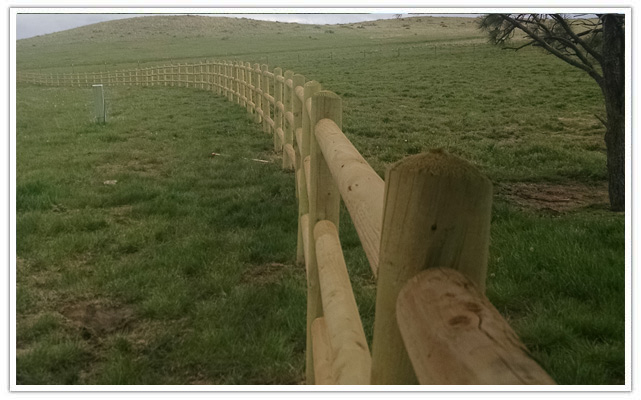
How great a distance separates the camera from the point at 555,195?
5734 mm

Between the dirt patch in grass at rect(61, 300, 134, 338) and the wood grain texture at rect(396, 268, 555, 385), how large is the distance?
2.75 m

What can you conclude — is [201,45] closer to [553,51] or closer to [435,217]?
[553,51]

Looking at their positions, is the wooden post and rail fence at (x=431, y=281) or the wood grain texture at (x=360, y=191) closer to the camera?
the wooden post and rail fence at (x=431, y=281)

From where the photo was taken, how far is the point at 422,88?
16.7 meters

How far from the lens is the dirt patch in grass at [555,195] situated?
534 centimetres

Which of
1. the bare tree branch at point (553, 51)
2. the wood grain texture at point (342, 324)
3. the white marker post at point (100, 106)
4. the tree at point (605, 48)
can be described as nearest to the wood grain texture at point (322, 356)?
the wood grain texture at point (342, 324)

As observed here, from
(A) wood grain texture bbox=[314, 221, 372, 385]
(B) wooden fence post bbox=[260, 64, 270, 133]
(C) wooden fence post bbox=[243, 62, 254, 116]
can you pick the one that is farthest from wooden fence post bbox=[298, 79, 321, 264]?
(C) wooden fence post bbox=[243, 62, 254, 116]

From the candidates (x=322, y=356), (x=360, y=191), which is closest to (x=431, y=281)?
(x=360, y=191)

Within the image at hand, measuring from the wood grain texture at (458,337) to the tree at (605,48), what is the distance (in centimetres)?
458

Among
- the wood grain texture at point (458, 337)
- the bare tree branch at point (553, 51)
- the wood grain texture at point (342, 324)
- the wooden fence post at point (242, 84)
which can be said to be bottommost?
the wood grain texture at point (342, 324)

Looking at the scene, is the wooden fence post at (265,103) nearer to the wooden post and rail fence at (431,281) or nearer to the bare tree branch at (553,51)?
the bare tree branch at (553,51)

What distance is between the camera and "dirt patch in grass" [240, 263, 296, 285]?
394cm
